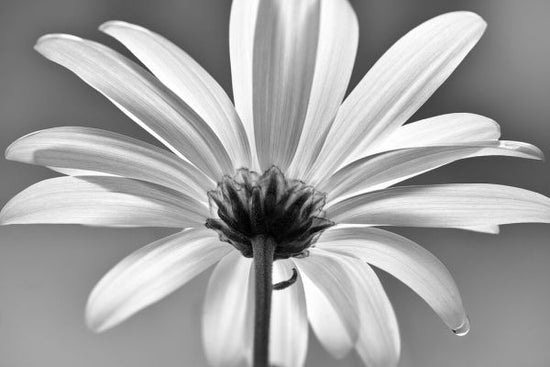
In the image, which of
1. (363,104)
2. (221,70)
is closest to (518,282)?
(221,70)

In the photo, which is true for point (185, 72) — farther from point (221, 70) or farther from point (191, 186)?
point (221, 70)

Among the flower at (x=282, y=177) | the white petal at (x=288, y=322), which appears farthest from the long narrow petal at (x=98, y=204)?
the white petal at (x=288, y=322)

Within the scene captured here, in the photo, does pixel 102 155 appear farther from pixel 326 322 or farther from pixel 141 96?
pixel 326 322

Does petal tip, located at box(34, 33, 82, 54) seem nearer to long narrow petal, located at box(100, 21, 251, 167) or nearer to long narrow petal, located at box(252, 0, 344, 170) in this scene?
long narrow petal, located at box(100, 21, 251, 167)

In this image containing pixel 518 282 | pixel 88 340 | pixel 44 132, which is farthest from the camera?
pixel 518 282

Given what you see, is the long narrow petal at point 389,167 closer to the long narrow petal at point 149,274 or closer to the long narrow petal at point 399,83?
the long narrow petal at point 399,83

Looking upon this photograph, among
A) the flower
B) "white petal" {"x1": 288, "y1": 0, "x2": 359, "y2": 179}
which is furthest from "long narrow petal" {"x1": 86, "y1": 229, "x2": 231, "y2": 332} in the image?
"white petal" {"x1": 288, "y1": 0, "x2": 359, "y2": 179}

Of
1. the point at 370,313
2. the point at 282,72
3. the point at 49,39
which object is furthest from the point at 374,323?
the point at 49,39
